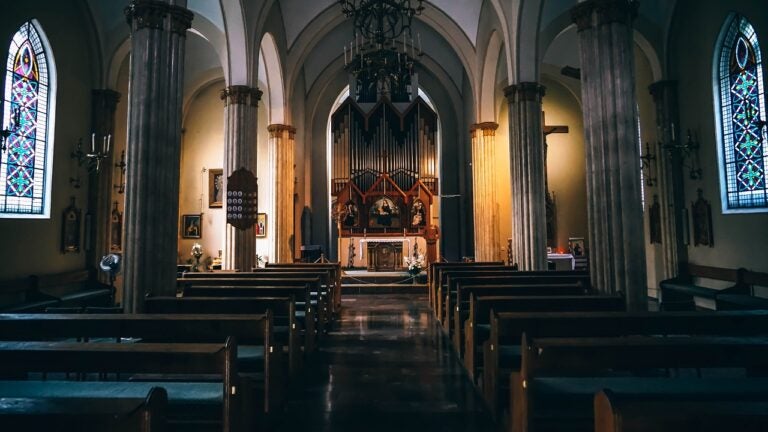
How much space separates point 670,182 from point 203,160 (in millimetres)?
15820

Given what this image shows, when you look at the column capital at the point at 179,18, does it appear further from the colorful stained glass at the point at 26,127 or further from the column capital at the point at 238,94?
the colorful stained glass at the point at 26,127

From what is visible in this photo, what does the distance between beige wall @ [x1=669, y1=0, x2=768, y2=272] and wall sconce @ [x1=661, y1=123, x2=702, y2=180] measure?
0.13 meters

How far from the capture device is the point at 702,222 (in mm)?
10164

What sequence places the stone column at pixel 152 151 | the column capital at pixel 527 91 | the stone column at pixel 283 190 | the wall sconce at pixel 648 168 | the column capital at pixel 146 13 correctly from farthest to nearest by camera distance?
the stone column at pixel 283 190 → the wall sconce at pixel 648 168 → the column capital at pixel 527 91 → the column capital at pixel 146 13 → the stone column at pixel 152 151

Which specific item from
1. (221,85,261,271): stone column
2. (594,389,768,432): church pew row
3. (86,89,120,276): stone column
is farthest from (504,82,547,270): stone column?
(86,89,120,276): stone column

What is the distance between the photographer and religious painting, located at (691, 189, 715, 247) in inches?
391

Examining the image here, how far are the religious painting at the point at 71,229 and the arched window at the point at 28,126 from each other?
1.87 feet

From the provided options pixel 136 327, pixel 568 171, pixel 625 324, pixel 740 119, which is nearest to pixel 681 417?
pixel 625 324

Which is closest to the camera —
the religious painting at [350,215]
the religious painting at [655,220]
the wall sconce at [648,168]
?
the religious painting at [655,220]

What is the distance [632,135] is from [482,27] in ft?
30.9

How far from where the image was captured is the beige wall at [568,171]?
16766mm

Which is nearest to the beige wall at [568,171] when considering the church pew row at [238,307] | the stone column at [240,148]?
the stone column at [240,148]

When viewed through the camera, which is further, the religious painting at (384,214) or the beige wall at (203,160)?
the religious painting at (384,214)

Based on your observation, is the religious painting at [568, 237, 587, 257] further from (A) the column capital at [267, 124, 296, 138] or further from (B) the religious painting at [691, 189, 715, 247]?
(A) the column capital at [267, 124, 296, 138]
